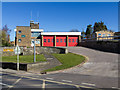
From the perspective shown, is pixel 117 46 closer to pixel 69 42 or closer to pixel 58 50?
pixel 58 50

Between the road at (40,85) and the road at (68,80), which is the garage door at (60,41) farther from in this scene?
the road at (40,85)

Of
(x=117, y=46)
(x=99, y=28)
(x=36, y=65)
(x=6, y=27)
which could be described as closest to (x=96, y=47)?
(x=117, y=46)

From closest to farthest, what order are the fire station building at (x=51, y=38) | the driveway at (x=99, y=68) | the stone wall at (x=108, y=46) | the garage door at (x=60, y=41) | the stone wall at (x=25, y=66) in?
1. the driveway at (x=99, y=68)
2. the stone wall at (x=25, y=66)
3. the stone wall at (x=108, y=46)
4. the fire station building at (x=51, y=38)
5. the garage door at (x=60, y=41)

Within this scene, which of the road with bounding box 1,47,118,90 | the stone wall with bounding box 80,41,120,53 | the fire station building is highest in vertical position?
the fire station building

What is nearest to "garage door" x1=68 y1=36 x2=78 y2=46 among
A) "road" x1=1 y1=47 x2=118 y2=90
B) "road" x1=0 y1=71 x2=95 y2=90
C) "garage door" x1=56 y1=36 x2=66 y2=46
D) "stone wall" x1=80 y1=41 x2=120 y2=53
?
"garage door" x1=56 y1=36 x2=66 y2=46

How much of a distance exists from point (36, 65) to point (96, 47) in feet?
49.8

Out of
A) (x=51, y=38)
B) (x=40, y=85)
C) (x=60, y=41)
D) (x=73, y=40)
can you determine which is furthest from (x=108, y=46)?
(x=51, y=38)

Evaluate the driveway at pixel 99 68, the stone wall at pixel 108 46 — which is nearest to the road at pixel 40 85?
the driveway at pixel 99 68

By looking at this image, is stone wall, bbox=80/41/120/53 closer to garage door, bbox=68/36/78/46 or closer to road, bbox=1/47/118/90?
road, bbox=1/47/118/90

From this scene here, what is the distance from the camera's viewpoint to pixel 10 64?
15.4 metres

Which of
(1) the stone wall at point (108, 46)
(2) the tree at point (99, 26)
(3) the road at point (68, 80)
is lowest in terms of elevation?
(3) the road at point (68, 80)

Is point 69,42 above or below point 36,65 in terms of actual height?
above

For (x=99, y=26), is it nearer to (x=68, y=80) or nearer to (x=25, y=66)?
(x=25, y=66)

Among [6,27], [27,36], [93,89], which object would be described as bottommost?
[93,89]
